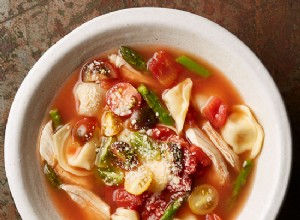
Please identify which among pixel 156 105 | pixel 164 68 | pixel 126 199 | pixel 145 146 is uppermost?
pixel 164 68

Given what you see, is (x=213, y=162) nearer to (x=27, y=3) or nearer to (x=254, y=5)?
(x=254, y=5)

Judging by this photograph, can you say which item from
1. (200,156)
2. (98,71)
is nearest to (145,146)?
(200,156)

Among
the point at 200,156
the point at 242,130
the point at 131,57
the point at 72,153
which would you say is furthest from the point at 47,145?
the point at 242,130

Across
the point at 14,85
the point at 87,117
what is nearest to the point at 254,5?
the point at 87,117

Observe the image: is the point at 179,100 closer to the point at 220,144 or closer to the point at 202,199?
the point at 220,144

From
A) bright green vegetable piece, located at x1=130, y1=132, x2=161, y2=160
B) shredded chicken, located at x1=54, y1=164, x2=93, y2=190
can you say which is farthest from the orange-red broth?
bright green vegetable piece, located at x1=130, y1=132, x2=161, y2=160

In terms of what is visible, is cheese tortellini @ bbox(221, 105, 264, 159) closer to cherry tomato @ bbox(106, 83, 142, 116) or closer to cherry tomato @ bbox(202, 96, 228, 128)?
cherry tomato @ bbox(202, 96, 228, 128)

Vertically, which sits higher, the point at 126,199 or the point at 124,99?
the point at 124,99
